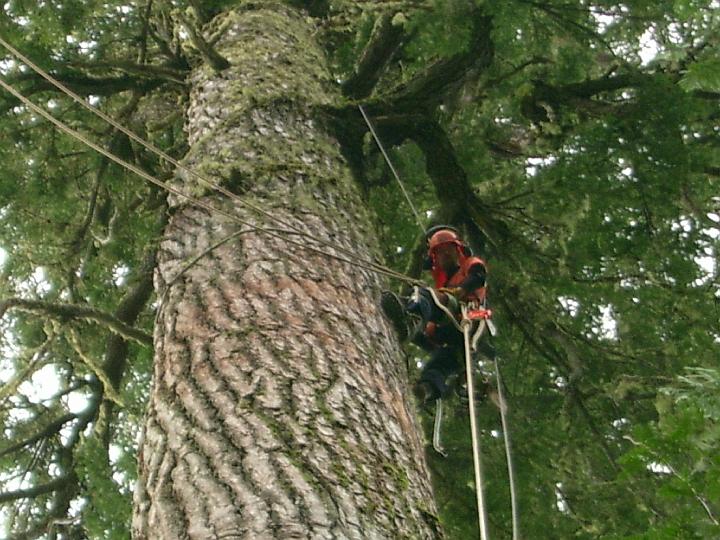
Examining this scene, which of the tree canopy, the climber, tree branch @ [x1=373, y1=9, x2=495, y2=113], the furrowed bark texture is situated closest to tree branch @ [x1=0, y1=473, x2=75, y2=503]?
the tree canopy

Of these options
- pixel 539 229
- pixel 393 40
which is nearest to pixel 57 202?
pixel 393 40

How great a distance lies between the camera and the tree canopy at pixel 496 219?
429 cm

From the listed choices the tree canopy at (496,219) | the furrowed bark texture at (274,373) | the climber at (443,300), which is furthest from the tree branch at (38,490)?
the climber at (443,300)

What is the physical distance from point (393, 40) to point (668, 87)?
176 centimetres

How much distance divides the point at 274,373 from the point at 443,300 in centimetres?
139

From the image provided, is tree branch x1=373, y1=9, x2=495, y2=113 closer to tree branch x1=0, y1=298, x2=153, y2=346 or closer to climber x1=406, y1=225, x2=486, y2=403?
climber x1=406, y1=225, x2=486, y2=403

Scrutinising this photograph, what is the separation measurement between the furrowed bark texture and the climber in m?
0.41

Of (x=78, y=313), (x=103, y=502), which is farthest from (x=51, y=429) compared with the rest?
(x=78, y=313)

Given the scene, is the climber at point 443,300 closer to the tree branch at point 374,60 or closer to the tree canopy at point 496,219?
the tree canopy at point 496,219

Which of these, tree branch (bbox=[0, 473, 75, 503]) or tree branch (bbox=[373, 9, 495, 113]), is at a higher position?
tree branch (bbox=[373, 9, 495, 113])

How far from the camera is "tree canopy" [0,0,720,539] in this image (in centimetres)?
429

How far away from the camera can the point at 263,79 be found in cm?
461

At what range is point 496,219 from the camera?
181 inches

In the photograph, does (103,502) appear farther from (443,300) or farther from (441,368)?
(443,300)
